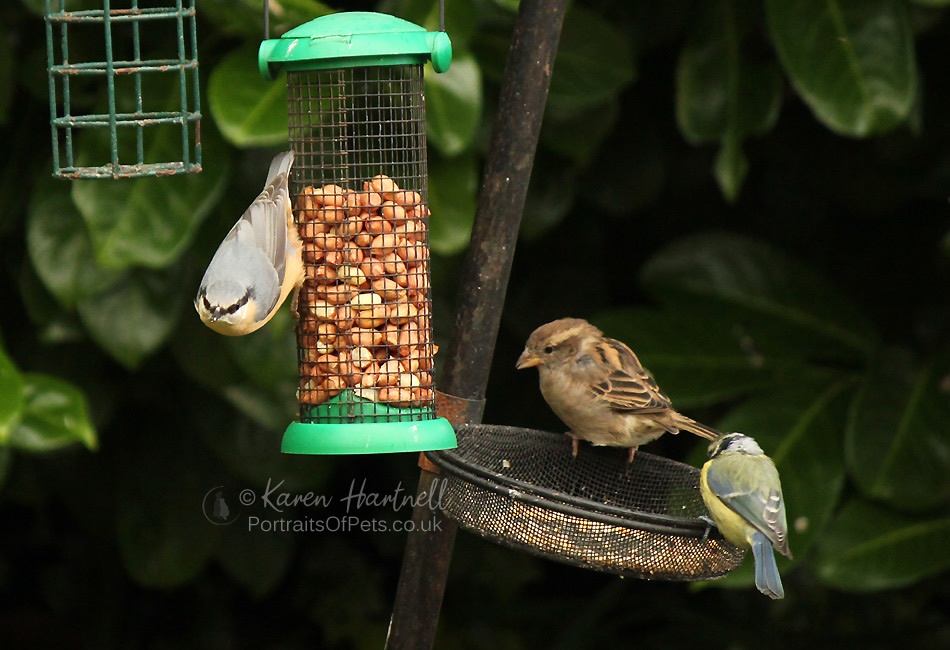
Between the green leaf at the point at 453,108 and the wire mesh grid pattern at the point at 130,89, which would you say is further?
the green leaf at the point at 453,108

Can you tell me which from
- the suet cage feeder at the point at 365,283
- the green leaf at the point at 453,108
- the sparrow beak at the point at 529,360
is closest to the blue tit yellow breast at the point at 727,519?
the sparrow beak at the point at 529,360

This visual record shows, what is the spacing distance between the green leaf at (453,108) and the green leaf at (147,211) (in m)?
0.71

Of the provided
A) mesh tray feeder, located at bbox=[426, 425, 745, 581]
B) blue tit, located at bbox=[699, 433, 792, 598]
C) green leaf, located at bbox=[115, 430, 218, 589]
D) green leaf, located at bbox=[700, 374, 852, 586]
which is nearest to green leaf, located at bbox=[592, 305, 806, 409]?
green leaf, located at bbox=[700, 374, 852, 586]

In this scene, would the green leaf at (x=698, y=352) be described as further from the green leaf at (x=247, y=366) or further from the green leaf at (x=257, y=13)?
the green leaf at (x=257, y=13)

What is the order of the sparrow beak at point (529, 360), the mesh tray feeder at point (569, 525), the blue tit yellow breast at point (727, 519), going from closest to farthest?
the mesh tray feeder at point (569, 525) → the blue tit yellow breast at point (727, 519) → the sparrow beak at point (529, 360)

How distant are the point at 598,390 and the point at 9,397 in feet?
6.13

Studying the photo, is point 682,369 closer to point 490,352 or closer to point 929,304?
point 929,304

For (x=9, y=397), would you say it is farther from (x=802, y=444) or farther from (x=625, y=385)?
(x=802, y=444)

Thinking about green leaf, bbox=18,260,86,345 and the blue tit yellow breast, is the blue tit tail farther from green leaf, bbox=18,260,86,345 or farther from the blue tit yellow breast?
green leaf, bbox=18,260,86,345

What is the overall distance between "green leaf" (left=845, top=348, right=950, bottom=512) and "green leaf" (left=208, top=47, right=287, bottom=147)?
2549 millimetres

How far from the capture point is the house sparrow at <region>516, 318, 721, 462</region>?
4133mm

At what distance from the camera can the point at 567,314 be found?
5863 mm

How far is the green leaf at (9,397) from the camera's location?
3.62 metres

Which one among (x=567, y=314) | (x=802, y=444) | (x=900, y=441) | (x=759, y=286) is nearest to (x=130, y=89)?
(x=567, y=314)
